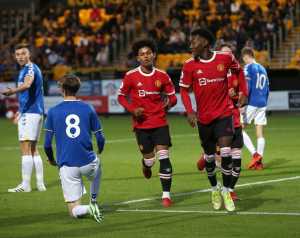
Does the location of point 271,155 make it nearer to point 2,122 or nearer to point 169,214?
point 169,214

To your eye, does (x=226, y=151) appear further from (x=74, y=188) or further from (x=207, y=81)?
(x=74, y=188)

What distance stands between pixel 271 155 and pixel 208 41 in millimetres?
8443

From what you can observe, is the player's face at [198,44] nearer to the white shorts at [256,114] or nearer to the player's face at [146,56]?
the player's face at [146,56]

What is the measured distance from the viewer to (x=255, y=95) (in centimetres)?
1986

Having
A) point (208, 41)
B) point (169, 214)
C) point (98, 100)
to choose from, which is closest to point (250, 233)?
point (169, 214)

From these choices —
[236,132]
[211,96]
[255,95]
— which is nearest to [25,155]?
[236,132]

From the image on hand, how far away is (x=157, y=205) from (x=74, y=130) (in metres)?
2.04

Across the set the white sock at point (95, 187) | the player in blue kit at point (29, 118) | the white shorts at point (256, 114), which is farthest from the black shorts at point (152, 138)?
the white shorts at point (256, 114)

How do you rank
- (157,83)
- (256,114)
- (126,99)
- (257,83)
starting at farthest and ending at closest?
(256,114) → (257,83) → (126,99) → (157,83)

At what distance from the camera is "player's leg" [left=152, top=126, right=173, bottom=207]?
1353cm

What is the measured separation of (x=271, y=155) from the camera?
2120cm

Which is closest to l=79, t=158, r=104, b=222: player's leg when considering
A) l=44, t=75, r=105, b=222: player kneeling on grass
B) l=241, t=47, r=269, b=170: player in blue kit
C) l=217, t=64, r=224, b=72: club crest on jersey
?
l=44, t=75, r=105, b=222: player kneeling on grass

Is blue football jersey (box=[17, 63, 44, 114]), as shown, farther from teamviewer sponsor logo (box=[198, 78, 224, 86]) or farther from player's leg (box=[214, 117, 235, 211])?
player's leg (box=[214, 117, 235, 211])

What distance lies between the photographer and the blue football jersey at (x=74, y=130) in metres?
12.0
